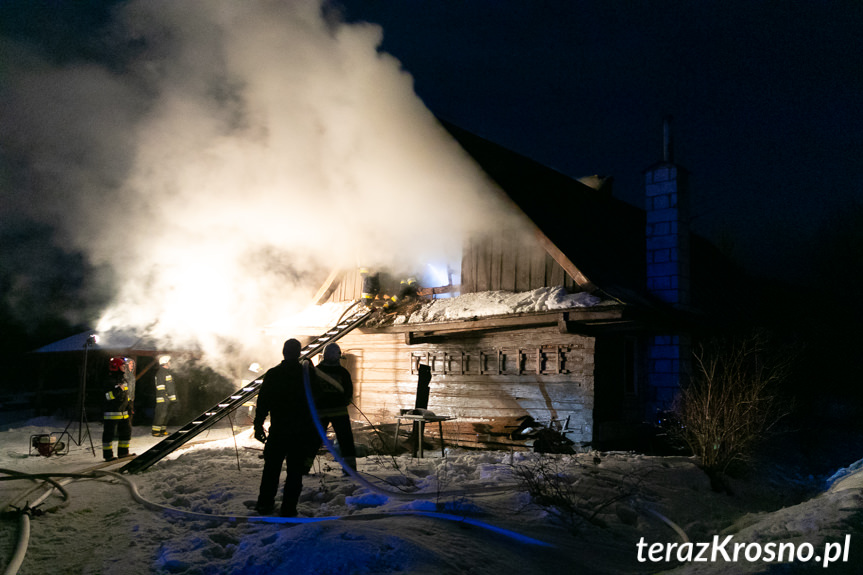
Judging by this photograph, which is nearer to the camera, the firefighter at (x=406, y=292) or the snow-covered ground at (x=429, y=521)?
the snow-covered ground at (x=429, y=521)

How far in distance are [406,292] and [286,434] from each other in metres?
8.66

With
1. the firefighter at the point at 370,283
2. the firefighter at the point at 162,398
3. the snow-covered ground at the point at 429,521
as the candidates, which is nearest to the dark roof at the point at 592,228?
the snow-covered ground at the point at 429,521

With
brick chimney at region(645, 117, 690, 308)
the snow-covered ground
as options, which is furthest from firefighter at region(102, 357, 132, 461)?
brick chimney at region(645, 117, 690, 308)

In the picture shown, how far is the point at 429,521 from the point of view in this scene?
446 cm

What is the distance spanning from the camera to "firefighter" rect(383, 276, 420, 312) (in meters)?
13.6

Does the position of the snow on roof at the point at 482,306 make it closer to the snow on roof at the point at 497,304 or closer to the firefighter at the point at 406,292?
A: the snow on roof at the point at 497,304

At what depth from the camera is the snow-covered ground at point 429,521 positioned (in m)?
3.78

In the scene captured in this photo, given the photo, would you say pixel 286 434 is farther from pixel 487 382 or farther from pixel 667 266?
pixel 667 266

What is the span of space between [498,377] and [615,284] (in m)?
3.06

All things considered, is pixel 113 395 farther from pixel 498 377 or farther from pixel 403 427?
pixel 498 377

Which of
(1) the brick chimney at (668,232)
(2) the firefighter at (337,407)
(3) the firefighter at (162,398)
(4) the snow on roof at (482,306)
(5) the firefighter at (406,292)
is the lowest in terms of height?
(3) the firefighter at (162,398)

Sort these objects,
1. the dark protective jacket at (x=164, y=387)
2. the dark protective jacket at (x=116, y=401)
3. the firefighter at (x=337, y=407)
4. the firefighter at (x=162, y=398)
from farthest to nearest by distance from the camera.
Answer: the dark protective jacket at (x=164, y=387)
the firefighter at (x=162, y=398)
the dark protective jacket at (x=116, y=401)
the firefighter at (x=337, y=407)

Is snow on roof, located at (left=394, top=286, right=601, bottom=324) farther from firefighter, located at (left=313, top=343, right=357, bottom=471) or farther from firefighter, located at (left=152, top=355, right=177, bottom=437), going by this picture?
firefighter, located at (left=152, top=355, right=177, bottom=437)

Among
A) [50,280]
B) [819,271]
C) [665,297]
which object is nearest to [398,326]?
[665,297]
